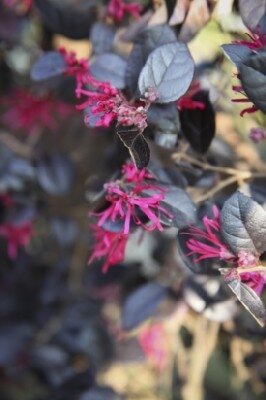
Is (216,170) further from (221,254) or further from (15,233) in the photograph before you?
(15,233)

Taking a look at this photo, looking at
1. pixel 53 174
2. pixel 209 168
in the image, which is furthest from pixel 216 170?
pixel 53 174

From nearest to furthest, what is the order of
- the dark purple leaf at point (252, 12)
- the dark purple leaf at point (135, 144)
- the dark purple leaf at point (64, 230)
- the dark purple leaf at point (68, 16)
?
the dark purple leaf at point (135, 144), the dark purple leaf at point (252, 12), the dark purple leaf at point (68, 16), the dark purple leaf at point (64, 230)

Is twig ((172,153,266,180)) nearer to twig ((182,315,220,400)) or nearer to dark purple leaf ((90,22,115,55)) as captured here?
dark purple leaf ((90,22,115,55))

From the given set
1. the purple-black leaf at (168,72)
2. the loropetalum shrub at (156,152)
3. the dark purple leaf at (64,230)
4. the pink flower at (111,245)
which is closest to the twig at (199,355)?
the loropetalum shrub at (156,152)

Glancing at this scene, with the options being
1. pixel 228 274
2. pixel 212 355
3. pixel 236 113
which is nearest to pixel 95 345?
pixel 212 355

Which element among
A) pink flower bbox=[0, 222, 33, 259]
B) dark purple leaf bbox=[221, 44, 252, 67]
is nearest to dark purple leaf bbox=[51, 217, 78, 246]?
pink flower bbox=[0, 222, 33, 259]

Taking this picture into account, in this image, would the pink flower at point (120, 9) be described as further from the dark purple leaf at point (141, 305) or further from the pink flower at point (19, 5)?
the dark purple leaf at point (141, 305)

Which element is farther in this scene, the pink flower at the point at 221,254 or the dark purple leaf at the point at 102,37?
the dark purple leaf at the point at 102,37

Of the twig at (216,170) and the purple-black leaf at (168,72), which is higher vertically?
the purple-black leaf at (168,72)
